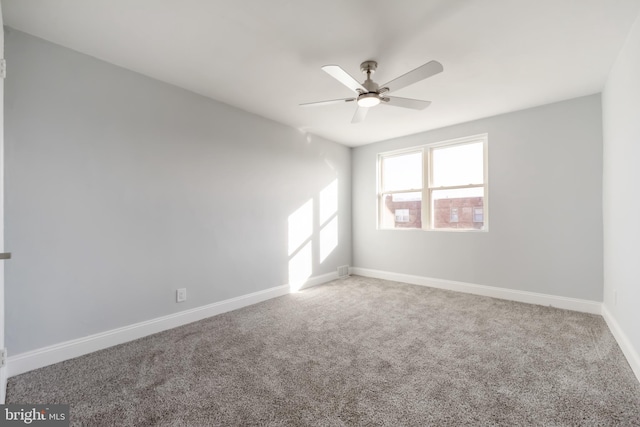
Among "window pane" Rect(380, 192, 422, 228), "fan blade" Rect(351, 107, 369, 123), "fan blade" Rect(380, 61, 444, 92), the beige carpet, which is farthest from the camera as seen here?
"window pane" Rect(380, 192, 422, 228)

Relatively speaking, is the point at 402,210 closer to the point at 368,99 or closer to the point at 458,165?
the point at 458,165

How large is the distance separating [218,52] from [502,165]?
3555 millimetres

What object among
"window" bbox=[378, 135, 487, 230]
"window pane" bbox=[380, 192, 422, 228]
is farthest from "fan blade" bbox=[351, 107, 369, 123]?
"window pane" bbox=[380, 192, 422, 228]

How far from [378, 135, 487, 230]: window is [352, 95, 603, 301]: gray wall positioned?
15cm

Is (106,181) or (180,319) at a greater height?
(106,181)

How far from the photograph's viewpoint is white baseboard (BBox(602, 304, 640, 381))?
1825 mm

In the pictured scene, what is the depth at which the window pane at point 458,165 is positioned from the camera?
12.7ft

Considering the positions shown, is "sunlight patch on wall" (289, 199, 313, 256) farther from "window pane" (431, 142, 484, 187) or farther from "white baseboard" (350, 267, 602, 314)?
"window pane" (431, 142, 484, 187)

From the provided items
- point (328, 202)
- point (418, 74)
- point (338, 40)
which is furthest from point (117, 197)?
point (328, 202)

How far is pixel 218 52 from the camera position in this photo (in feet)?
7.30

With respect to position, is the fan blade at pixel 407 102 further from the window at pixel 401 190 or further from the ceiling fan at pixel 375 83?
the window at pixel 401 190

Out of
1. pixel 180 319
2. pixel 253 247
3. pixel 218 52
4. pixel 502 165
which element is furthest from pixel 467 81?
pixel 180 319

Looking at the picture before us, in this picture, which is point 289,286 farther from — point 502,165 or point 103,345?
point 502,165

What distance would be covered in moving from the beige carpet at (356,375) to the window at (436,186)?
158 centimetres
